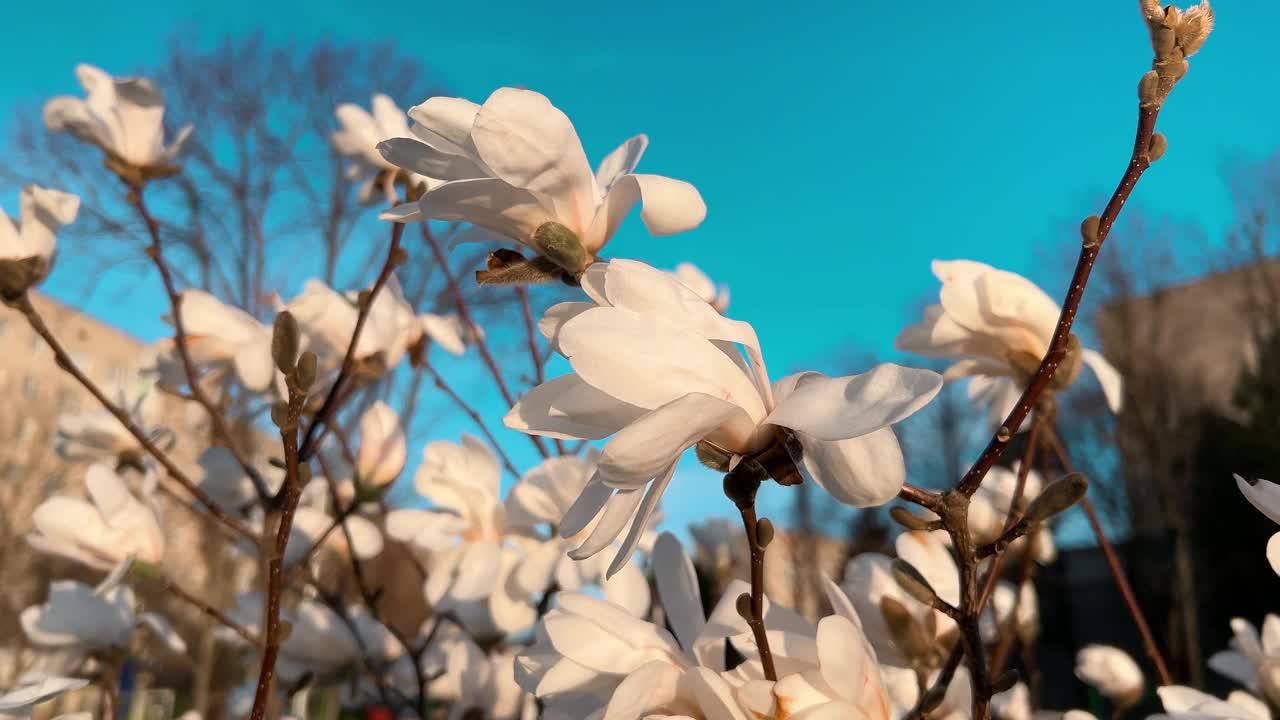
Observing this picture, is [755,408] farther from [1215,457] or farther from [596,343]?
[1215,457]

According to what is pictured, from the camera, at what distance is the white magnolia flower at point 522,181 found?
44cm

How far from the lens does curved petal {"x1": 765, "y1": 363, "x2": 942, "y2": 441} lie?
12.4 inches

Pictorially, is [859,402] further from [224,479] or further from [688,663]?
[224,479]

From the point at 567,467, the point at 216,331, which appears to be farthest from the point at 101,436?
the point at 567,467

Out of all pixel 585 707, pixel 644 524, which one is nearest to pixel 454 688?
pixel 585 707

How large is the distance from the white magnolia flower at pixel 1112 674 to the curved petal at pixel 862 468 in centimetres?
83

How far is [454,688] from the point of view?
0.98m

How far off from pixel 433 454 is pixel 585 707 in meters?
0.54

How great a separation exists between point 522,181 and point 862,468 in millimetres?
219

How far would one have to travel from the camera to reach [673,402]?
1.07 ft

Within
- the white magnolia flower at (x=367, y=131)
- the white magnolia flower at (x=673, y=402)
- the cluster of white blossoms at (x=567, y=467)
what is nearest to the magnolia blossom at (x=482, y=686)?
the cluster of white blossoms at (x=567, y=467)

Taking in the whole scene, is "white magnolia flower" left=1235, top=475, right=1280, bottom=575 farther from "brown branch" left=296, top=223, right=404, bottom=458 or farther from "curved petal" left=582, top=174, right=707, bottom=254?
"brown branch" left=296, top=223, right=404, bottom=458

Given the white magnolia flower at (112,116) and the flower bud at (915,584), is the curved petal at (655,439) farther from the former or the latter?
the white magnolia flower at (112,116)

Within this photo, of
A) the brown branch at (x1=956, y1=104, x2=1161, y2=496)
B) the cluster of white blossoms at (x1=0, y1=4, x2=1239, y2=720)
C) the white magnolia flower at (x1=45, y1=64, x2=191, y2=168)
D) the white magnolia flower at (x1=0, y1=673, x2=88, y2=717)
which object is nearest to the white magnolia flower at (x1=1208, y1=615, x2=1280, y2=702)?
the cluster of white blossoms at (x1=0, y1=4, x2=1239, y2=720)
